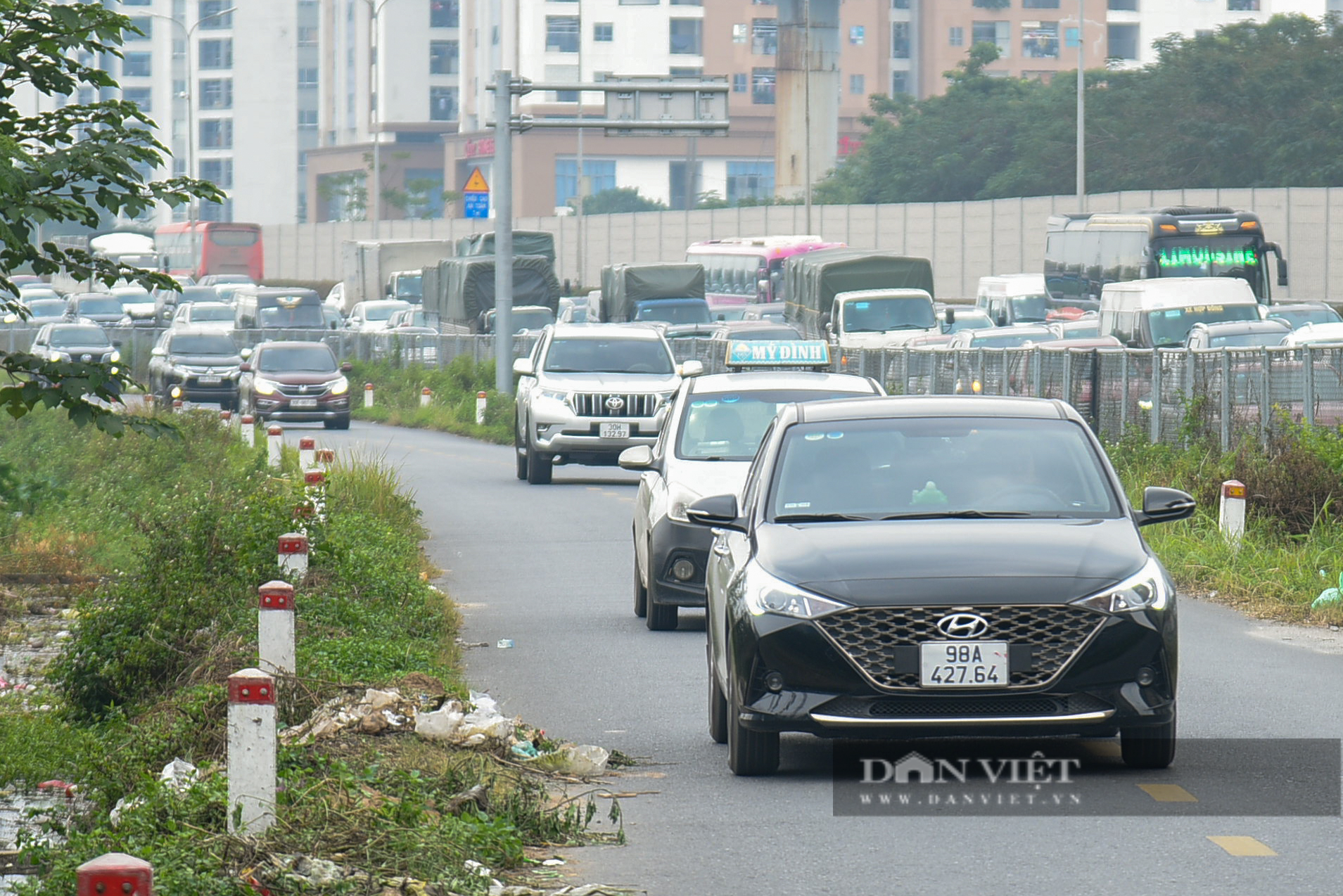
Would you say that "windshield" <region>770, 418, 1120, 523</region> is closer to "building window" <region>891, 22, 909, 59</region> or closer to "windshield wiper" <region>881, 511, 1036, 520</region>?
"windshield wiper" <region>881, 511, 1036, 520</region>

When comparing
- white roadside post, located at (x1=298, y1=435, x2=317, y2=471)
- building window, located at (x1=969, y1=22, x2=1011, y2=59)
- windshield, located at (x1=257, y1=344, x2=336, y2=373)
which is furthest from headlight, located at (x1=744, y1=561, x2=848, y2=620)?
building window, located at (x1=969, y1=22, x2=1011, y2=59)

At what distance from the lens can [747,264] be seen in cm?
6619

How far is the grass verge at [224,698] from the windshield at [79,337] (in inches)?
1166

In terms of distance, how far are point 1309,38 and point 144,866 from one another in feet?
249

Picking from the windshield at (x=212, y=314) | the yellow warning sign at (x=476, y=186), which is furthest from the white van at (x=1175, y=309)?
the windshield at (x=212, y=314)

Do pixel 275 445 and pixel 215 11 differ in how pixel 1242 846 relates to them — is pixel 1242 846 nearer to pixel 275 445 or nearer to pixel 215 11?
pixel 275 445

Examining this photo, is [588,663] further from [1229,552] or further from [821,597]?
[1229,552]

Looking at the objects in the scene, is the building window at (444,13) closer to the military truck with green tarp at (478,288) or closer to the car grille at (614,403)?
the military truck with green tarp at (478,288)

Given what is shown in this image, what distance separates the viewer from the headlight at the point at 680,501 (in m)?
13.4

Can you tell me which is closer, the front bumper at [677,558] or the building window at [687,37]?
the front bumper at [677,558]

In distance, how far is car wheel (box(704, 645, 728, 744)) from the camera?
923 cm

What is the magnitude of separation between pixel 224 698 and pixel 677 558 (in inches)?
196

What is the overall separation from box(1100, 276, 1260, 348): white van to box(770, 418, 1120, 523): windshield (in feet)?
84.5

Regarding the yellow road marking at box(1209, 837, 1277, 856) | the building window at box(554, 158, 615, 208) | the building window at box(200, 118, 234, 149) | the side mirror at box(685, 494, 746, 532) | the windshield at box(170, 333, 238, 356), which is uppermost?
the building window at box(200, 118, 234, 149)
